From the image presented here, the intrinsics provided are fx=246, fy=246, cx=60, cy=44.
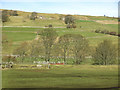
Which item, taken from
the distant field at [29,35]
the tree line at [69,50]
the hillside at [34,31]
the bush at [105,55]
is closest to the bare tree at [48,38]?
the tree line at [69,50]

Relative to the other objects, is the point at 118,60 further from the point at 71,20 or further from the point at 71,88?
the point at 71,20

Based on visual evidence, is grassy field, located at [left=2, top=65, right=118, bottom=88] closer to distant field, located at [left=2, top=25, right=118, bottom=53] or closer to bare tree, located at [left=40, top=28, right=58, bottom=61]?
bare tree, located at [left=40, top=28, right=58, bottom=61]

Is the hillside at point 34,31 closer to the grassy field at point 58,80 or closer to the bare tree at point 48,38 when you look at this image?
the bare tree at point 48,38

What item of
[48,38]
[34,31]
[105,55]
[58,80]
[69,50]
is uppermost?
[34,31]

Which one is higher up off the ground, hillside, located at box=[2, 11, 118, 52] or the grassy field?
hillside, located at box=[2, 11, 118, 52]

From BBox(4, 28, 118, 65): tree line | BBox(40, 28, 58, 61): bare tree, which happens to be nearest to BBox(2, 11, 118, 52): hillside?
BBox(40, 28, 58, 61): bare tree

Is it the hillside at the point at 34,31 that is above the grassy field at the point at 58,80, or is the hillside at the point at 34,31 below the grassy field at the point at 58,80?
above

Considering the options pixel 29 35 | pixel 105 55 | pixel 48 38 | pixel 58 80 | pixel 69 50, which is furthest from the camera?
pixel 29 35

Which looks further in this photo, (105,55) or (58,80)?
(105,55)

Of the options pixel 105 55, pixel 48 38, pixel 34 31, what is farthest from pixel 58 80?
pixel 34 31

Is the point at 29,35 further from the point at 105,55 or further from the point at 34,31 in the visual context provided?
the point at 105,55

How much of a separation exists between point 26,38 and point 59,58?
55190 millimetres

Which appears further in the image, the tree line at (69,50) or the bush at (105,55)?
the tree line at (69,50)

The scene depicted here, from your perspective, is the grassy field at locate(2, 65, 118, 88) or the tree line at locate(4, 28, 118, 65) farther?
the tree line at locate(4, 28, 118, 65)
